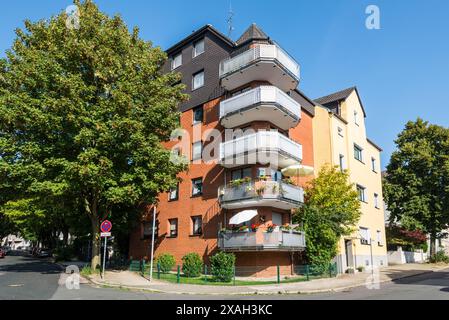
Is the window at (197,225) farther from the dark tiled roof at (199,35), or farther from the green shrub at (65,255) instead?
the green shrub at (65,255)

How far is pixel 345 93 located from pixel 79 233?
24732mm

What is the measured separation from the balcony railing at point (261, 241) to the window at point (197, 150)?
7.14 metres

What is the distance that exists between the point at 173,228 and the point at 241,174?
24.2 feet

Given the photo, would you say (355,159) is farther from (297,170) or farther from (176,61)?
(176,61)

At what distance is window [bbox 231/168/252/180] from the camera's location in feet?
83.0

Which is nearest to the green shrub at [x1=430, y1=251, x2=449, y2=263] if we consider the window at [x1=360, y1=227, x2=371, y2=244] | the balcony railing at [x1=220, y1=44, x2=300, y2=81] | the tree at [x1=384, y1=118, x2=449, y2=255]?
the tree at [x1=384, y1=118, x2=449, y2=255]

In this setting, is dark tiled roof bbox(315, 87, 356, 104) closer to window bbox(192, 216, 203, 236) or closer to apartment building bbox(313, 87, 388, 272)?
apartment building bbox(313, 87, 388, 272)

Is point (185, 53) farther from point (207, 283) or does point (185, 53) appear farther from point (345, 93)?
point (207, 283)

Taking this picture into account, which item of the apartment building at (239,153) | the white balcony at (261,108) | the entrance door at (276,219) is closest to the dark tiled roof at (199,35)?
the apartment building at (239,153)

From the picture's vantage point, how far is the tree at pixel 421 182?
40125mm

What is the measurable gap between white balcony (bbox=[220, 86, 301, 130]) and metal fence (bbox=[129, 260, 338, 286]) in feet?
30.2

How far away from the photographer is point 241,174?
2570 centimetres
